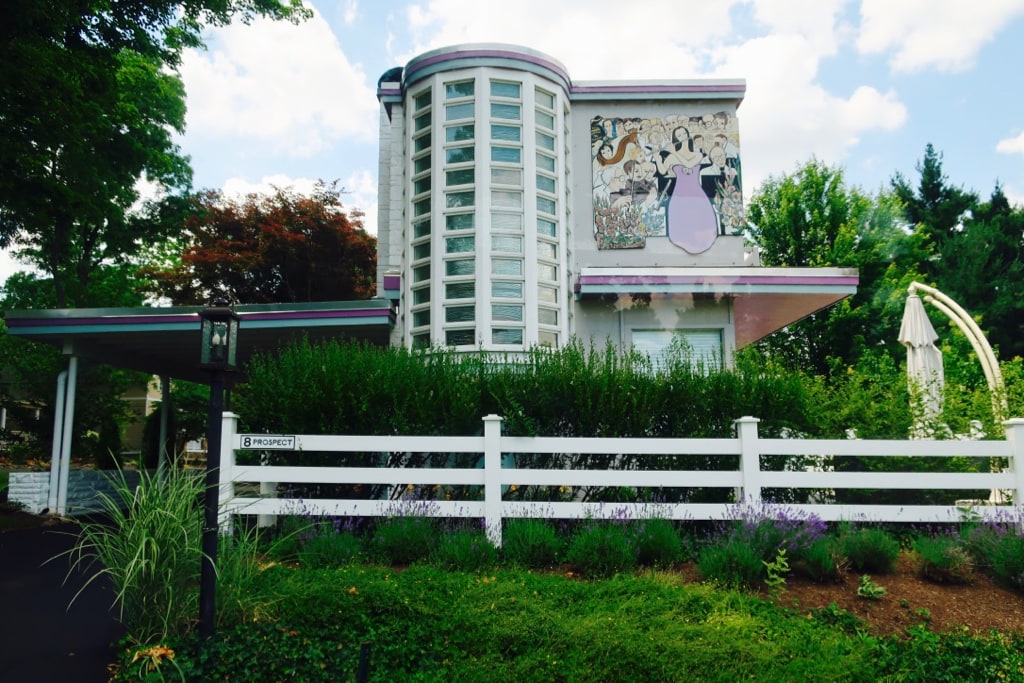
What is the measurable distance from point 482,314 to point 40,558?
5949 millimetres

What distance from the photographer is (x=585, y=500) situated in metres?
6.79

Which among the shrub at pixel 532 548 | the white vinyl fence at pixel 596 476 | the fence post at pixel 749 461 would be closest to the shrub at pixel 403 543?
the white vinyl fence at pixel 596 476

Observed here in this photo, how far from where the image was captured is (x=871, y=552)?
18.0 ft

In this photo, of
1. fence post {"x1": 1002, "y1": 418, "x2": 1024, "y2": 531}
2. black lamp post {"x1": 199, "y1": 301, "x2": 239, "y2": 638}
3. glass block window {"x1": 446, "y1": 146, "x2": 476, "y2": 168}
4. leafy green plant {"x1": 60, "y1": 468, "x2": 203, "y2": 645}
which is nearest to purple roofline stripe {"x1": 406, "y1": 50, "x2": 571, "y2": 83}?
glass block window {"x1": 446, "y1": 146, "x2": 476, "y2": 168}

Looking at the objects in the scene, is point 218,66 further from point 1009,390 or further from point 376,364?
point 1009,390

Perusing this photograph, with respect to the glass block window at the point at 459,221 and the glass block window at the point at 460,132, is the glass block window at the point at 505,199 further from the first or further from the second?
the glass block window at the point at 460,132

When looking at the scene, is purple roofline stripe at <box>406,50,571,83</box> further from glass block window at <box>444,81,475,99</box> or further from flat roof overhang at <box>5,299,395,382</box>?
flat roof overhang at <box>5,299,395,382</box>

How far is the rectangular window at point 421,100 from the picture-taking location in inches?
432

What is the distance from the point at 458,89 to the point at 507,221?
2.30 metres

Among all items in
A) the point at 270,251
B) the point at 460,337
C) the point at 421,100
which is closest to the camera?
the point at 460,337

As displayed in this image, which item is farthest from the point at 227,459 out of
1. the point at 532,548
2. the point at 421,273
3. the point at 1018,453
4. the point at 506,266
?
the point at 1018,453

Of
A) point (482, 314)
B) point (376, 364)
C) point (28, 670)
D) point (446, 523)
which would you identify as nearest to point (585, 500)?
point (446, 523)

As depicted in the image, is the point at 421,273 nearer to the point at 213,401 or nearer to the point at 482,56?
the point at 482,56

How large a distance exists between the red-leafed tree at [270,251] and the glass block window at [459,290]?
1373 centimetres
